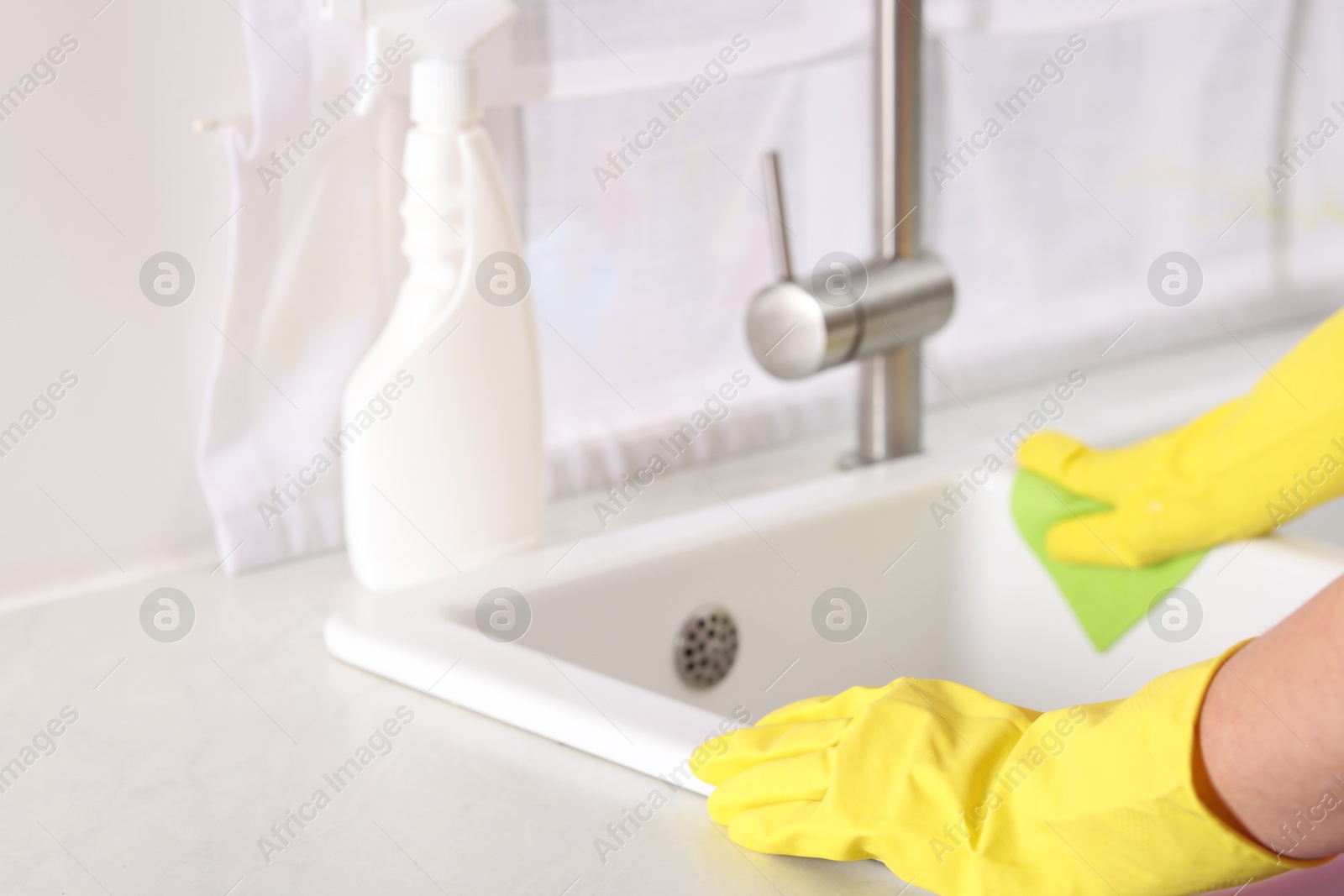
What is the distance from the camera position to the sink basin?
2.48ft

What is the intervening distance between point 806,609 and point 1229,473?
271 millimetres

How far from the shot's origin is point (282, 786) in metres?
0.64

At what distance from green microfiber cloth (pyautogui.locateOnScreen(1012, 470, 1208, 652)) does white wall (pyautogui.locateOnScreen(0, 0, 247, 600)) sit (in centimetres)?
54

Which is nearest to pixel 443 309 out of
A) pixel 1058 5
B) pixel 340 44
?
pixel 340 44

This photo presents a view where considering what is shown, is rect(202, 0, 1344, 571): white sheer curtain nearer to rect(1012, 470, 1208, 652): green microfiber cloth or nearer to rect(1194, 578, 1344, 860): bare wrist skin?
rect(1012, 470, 1208, 652): green microfiber cloth

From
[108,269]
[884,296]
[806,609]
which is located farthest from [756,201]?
[108,269]

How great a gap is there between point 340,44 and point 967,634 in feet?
1.85

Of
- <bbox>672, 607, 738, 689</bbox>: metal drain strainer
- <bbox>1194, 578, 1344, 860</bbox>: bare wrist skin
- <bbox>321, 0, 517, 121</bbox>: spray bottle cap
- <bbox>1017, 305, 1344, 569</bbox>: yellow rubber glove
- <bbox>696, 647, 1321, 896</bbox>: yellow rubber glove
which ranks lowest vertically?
<bbox>672, 607, 738, 689</bbox>: metal drain strainer

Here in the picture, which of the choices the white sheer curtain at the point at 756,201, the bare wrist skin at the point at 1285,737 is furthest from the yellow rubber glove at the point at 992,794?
the white sheer curtain at the point at 756,201

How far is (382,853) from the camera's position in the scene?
1.92 ft

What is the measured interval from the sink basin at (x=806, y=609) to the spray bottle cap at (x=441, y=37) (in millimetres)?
268

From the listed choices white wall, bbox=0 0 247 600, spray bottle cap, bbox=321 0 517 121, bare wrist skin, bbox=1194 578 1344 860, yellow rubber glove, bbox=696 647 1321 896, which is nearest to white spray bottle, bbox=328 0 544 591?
spray bottle cap, bbox=321 0 517 121

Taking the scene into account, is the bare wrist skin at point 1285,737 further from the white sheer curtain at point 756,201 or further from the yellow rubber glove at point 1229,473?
the white sheer curtain at point 756,201

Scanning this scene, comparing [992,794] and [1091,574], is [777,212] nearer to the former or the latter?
[1091,574]
